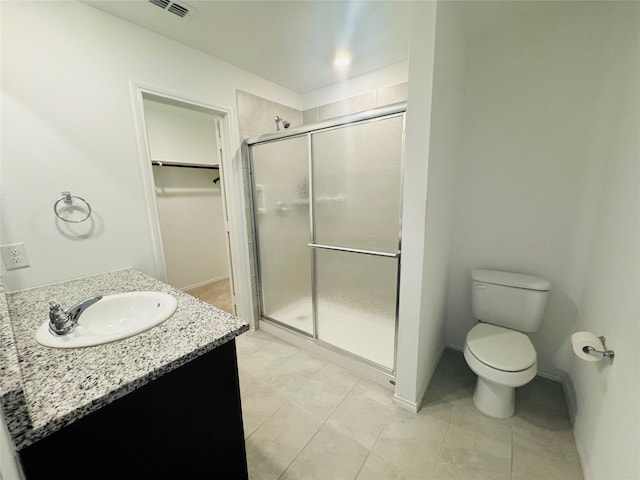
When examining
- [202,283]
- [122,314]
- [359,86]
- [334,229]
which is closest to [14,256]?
[122,314]

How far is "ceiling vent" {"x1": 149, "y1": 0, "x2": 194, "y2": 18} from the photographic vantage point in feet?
4.72

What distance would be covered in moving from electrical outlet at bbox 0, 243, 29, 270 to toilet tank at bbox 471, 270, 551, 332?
267 cm

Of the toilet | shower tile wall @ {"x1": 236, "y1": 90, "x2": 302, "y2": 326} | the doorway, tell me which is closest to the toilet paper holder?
the toilet

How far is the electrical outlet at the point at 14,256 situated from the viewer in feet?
4.25

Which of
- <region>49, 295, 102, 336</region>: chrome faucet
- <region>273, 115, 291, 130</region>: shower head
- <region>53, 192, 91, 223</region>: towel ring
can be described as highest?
<region>273, 115, 291, 130</region>: shower head

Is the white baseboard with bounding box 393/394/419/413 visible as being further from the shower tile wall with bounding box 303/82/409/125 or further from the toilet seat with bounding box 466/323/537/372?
the shower tile wall with bounding box 303/82/409/125

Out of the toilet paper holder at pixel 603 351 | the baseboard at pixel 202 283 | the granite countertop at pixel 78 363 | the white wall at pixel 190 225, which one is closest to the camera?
the granite countertop at pixel 78 363

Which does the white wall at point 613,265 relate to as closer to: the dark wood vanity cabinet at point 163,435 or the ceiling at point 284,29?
the ceiling at point 284,29

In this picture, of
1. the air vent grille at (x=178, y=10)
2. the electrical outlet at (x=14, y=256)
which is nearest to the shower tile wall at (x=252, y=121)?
the air vent grille at (x=178, y=10)

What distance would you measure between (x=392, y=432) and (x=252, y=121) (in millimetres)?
2549

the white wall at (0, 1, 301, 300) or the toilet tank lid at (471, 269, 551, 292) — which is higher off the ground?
the white wall at (0, 1, 301, 300)

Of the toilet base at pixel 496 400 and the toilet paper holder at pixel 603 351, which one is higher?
the toilet paper holder at pixel 603 351

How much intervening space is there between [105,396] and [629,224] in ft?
6.56

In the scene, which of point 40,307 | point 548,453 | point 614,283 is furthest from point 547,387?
point 40,307
